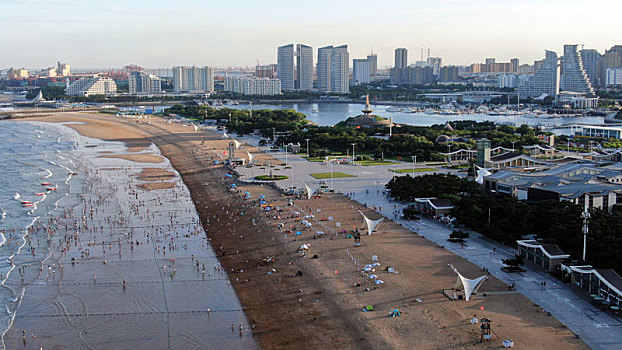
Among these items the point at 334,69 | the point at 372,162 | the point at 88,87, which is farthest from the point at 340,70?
the point at 372,162

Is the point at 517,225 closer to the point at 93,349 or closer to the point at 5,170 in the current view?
the point at 93,349

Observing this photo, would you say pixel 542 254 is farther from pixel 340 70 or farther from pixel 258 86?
pixel 340 70

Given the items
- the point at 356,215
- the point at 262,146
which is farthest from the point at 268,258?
the point at 262,146

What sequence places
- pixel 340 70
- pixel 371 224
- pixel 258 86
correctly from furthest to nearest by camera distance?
pixel 340 70
pixel 258 86
pixel 371 224

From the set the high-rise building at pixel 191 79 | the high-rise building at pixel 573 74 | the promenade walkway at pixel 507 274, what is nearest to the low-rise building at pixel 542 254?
the promenade walkway at pixel 507 274

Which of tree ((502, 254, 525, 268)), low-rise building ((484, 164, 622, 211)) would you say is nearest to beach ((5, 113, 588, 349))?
tree ((502, 254, 525, 268))

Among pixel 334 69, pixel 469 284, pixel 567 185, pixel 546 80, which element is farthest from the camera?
pixel 334 69

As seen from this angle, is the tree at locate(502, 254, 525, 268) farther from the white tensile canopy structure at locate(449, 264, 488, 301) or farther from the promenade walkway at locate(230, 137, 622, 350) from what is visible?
the white tensile canopy structure at locate(449, 264, 488, 301)
